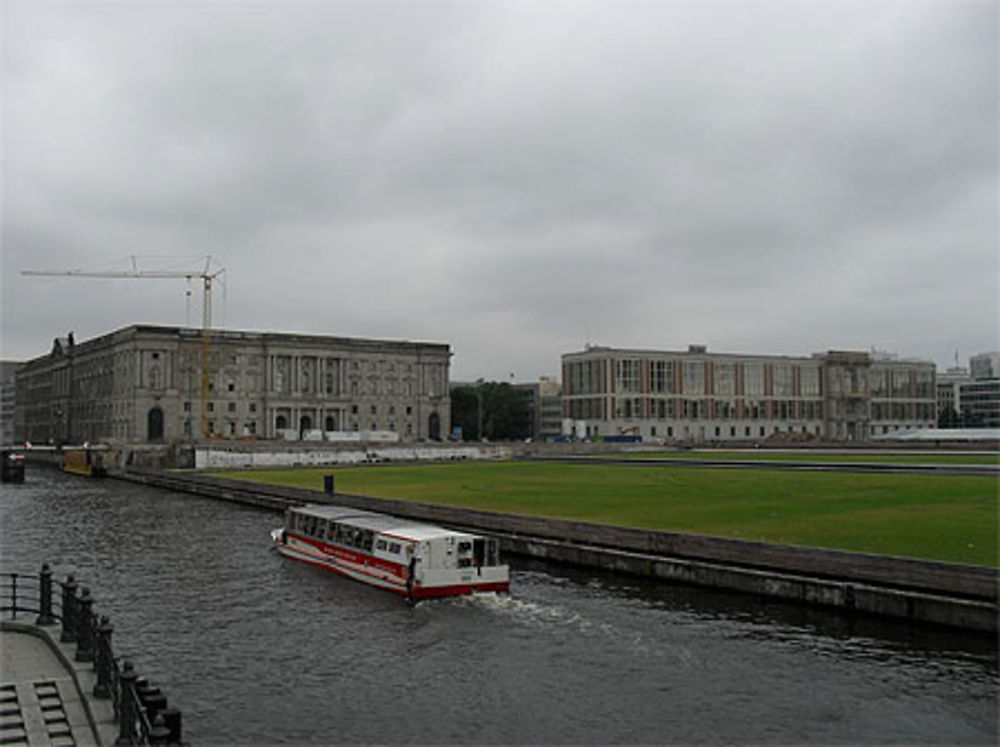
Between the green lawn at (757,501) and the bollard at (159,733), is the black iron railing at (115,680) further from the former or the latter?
the green lawn at (757,501)

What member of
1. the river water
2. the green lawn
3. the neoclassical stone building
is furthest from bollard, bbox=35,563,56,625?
the neoclassical stone building

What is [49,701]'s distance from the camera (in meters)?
20.4

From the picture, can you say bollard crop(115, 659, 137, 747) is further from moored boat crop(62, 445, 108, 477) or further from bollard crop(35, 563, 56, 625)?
moored boat crop(62, 445, 108, 477)

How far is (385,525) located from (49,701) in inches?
996

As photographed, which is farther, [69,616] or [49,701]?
[69,616]

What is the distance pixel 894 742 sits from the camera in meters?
22.1

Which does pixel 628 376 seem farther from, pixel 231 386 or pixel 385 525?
pixel 385 525

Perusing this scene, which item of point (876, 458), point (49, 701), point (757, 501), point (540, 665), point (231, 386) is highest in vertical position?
point (231, 386)

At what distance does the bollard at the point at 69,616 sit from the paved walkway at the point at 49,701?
333 millimetres

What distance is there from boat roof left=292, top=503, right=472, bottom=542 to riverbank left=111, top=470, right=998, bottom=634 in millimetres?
5463

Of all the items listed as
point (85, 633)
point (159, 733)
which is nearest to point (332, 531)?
point (85, 633)

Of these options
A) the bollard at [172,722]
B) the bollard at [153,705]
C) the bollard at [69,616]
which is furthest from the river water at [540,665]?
the bollard at [172,722]

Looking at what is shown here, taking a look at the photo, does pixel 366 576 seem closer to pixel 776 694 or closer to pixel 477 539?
pixel 477 539

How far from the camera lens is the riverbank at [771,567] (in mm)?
31312
